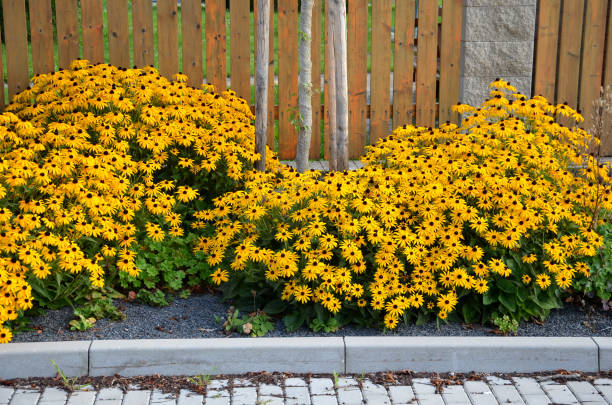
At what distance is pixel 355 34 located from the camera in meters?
6.89

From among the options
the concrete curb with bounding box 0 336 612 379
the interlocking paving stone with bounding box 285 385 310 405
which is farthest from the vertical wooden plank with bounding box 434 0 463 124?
the interlocking paving stone with bounding box 285 385 310 405

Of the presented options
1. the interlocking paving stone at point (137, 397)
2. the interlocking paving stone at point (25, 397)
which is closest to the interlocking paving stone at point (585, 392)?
the interlocking paving stone at point (137, 397)

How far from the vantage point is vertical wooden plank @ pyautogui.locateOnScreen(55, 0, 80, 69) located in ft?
21.7

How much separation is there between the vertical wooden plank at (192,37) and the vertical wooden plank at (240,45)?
0.29 metres

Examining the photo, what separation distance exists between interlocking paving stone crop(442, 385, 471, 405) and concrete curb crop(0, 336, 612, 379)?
7.0 inches

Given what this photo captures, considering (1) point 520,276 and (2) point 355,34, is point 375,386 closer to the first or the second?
(1) point 520,276

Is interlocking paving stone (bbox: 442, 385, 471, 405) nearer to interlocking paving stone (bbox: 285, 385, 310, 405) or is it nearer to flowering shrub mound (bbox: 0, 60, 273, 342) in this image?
interlocking paving stone (bbox: 285, 385, 310, 405)

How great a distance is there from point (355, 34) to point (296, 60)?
58 cm

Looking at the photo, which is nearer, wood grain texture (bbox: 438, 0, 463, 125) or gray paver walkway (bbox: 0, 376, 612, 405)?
gray paver walkway (bbox: 0, 376, 612, 405)

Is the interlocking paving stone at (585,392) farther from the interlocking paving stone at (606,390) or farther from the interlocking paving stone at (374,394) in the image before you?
the interlocking paving stone at (374,394)

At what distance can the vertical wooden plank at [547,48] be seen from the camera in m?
7.08

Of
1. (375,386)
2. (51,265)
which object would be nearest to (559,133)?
(375,386)

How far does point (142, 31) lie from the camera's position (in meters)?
6.75

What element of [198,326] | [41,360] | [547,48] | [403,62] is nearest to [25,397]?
[41,360]
